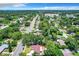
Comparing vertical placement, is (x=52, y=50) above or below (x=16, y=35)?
below

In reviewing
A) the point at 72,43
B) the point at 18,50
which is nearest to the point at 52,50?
the point at 72,43

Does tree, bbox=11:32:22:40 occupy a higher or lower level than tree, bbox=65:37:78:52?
higher

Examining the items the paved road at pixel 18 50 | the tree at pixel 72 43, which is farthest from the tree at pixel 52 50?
the paved road at pixel 18 50

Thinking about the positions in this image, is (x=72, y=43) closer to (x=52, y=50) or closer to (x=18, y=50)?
(x=52, y=50)

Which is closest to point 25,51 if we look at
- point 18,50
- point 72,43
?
point 18,50

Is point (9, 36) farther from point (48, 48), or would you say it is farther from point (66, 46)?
point (66, 46)

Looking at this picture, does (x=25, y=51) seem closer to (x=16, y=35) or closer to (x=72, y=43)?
(x=16, y=35)

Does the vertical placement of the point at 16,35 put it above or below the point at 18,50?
above

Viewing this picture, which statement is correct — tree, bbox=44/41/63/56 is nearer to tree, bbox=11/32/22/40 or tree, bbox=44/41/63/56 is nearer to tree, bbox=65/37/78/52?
tree, bbox=65/37/78/52

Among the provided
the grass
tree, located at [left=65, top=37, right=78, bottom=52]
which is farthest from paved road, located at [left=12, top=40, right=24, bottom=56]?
tree, located at [left=65, top=37, right=78, bottom=52]

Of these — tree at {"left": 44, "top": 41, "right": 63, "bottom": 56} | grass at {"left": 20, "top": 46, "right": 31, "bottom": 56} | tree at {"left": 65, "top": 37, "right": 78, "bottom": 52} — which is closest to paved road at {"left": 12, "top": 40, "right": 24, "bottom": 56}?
grass at {"left": 20, "top": 46, "right": 31, "bottom": 56}

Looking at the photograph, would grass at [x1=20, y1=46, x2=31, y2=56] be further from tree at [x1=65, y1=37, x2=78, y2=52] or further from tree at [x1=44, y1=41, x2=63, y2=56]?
tree at [x1=65, y1=37, x2=78, y2=52]
